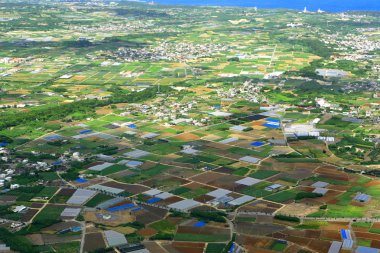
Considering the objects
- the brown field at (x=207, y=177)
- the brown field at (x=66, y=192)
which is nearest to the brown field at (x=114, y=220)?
the brown field at (x=66, y=192)

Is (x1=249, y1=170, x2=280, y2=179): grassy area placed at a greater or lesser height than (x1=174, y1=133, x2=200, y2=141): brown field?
greater

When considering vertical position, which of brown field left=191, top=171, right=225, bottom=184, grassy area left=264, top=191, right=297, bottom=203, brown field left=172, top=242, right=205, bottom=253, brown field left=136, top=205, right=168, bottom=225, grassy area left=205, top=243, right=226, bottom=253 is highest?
grassy area left=205, top=243, right=226, bottom=253

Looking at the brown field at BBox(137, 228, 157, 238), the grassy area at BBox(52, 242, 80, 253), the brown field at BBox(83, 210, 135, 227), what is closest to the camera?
the grassy area at BBox(52, 242, 80, 253)

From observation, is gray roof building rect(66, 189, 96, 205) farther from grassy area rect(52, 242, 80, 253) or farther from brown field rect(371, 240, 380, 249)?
brown field rect(371, 240, 380, 249)

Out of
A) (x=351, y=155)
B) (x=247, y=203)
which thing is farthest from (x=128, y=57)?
(x=247, y=203)

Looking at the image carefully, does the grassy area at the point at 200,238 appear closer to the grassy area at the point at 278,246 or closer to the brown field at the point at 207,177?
the grassy area at the point at 278,246

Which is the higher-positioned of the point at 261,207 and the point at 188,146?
the point at 261,207

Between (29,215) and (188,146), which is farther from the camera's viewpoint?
(188,146)

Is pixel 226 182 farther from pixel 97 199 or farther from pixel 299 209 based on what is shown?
pixel 97 199

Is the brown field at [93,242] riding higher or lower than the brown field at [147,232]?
higher

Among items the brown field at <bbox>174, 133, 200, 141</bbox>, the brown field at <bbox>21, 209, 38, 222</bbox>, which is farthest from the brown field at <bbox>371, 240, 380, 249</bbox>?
the brown field at <bbox>174, 133, 200, 141</bbox>

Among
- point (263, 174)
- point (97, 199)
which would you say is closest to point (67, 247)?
point (97, 199)
